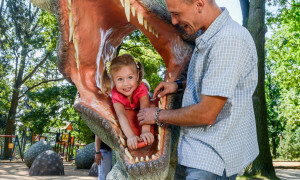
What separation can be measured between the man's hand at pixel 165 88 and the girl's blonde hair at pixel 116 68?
0.26m

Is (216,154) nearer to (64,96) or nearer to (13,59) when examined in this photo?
(64,96)

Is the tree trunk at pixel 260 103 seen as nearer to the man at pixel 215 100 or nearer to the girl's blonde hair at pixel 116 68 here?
the girl's blonde hair at pixel 116 68

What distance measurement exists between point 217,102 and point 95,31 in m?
1.28

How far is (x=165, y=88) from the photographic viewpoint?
6.66 feet

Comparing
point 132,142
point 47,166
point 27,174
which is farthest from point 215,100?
point 27,174

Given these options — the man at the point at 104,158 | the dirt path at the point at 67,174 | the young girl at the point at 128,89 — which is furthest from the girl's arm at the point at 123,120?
the dirt path at the point at 67,174

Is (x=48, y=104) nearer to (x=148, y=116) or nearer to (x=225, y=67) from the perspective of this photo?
(x=148, y=116)

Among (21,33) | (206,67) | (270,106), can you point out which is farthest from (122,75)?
(270,106)

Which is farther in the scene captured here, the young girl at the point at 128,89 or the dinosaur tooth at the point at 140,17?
the young girl at the point at 128,89

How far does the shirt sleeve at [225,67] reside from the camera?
62.5 inches

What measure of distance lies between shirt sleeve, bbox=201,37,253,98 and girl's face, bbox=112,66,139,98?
0.66 m

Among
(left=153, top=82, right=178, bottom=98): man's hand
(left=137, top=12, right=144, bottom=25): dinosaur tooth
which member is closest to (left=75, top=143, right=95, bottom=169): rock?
(left=153, top=82, right=178, bottom=98): man's hand

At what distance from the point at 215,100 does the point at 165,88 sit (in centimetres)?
47

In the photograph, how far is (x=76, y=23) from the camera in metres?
2.22
